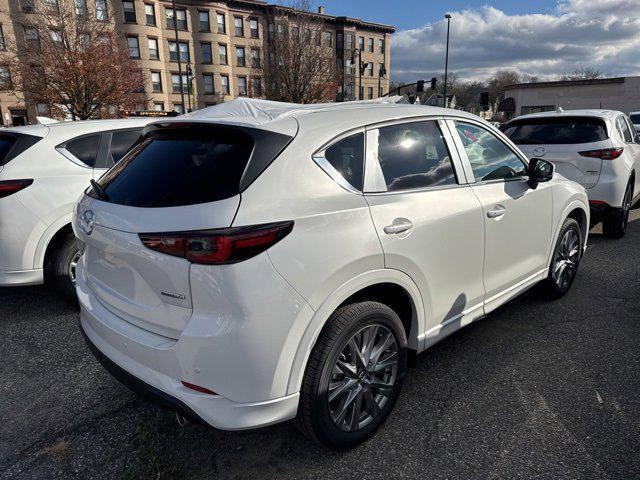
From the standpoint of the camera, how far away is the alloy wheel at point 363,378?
7.66 feet

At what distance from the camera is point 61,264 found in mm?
4074

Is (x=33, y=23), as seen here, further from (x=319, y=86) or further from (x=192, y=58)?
(x=192, y=58)

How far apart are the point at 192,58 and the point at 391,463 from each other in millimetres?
46795

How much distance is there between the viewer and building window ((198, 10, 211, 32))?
140 ft

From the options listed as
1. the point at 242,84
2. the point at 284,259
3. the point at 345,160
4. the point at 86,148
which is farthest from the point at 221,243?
the point at 242,84

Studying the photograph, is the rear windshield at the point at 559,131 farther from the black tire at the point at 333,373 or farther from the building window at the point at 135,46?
the building window at the point at 135,46

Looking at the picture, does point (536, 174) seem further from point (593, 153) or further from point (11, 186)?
point (11, 186)

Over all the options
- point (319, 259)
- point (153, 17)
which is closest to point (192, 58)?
point (153, 17)

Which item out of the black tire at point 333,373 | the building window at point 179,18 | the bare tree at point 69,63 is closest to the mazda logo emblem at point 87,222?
the black tire at point 333,373

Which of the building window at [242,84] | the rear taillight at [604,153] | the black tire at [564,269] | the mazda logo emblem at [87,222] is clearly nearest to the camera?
the mazda logo emblem at [87,222]

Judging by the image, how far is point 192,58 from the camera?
43.5 m

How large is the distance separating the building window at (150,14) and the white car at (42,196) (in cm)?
4191

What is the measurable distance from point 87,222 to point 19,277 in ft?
6.55

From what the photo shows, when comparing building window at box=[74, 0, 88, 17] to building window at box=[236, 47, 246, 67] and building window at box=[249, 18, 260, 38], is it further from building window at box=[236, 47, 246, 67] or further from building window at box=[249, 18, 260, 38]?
building window at box=[249, 18, 260, 38]
